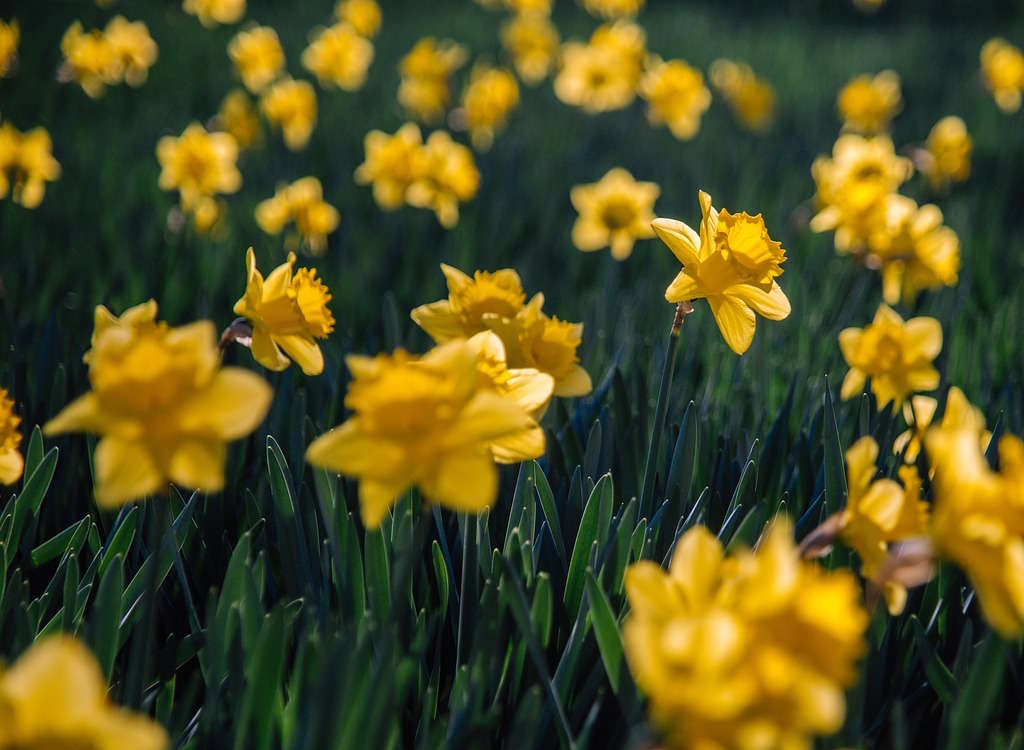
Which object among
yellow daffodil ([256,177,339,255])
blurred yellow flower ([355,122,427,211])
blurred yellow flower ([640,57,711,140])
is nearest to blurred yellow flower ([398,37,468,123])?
blurred yellow flower ([640,57,711,140])

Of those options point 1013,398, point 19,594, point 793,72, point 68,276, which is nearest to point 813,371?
point 1013,398

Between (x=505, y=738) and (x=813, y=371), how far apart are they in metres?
1.32

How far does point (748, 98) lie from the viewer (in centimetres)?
483

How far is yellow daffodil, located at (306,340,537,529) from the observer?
727mm

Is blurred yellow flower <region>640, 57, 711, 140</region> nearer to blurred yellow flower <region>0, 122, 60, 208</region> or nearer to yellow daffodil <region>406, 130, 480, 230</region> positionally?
yellow daffodil <region>406, 130, 480, 230</region>

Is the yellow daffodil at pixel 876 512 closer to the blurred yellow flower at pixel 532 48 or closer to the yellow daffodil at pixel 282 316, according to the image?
the yellow daffodil at pixel 282 316

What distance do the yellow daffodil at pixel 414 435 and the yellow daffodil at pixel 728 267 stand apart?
0.51 meters

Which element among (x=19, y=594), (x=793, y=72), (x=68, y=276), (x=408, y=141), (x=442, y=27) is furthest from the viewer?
(x=442, y=27)

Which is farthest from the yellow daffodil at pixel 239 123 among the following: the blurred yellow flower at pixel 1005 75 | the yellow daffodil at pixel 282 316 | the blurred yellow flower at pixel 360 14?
the blurred yellow flower at pixel 1005 75

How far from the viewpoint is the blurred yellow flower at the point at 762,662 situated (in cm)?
55

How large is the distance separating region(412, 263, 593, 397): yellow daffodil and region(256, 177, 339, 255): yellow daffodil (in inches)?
61.1

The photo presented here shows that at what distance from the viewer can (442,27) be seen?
278 inches

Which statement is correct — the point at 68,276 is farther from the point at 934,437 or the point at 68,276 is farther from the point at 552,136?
the point at 552,136

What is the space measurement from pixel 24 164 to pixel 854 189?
239 cm
